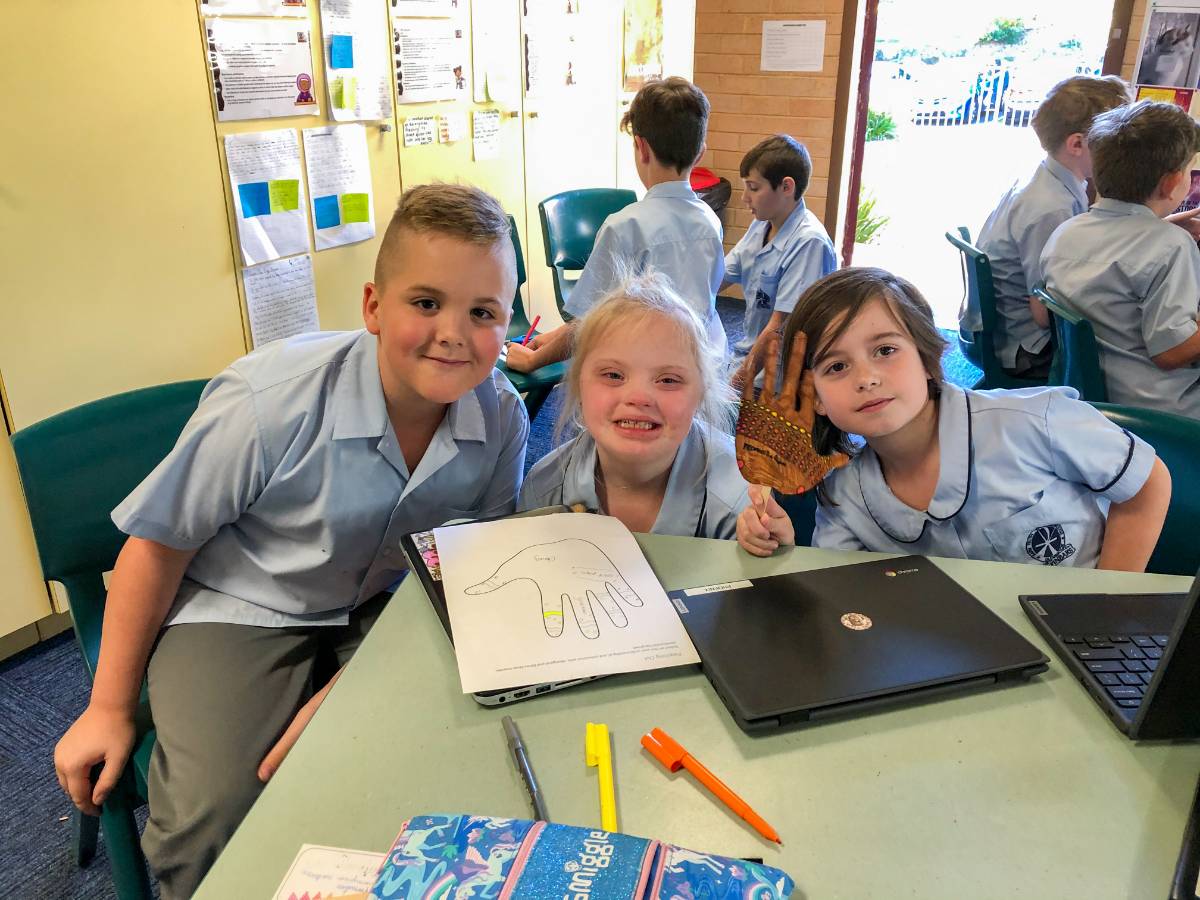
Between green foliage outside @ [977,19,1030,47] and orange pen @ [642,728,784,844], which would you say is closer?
orange pen @ [642,728,784,844]

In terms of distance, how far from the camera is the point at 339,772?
0.71 m

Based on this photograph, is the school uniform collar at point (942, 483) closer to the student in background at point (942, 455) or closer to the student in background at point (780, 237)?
the student in background at point (942, 455)

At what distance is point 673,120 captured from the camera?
250cm

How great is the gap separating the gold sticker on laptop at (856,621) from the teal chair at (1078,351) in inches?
52.0

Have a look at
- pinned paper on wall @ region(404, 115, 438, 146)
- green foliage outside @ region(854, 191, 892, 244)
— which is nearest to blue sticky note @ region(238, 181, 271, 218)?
pinned paper on wall @ region(404, 115, 438, 146)

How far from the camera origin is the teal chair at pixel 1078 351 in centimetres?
191

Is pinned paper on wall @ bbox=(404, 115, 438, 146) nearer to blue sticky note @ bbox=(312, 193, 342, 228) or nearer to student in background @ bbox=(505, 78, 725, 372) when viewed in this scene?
blue sticky note @ bbox=(312, 193, 342, 228)

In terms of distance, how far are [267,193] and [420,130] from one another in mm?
758

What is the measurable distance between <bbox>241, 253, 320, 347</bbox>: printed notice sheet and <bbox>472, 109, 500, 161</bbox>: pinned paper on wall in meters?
1.00

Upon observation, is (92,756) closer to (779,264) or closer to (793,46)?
Answer: (779,264)

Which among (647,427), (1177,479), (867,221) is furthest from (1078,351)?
(867,221)

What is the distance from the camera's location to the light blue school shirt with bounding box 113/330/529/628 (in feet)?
3.84

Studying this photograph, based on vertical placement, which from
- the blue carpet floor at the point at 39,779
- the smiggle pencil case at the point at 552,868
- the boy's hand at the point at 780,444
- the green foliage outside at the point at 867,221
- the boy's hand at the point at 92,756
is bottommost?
the blue carpet floor at the point at 39,779

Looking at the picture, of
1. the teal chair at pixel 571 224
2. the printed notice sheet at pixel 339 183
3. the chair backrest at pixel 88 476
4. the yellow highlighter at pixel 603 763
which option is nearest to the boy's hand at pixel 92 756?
the chair backrest at pixel 88 476
